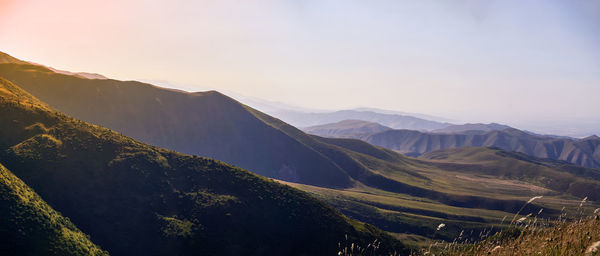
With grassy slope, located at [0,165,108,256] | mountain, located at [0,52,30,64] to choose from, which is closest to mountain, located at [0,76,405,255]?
grassy slope, located at [0,165,108,256]

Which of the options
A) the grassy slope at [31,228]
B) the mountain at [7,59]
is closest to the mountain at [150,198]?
the grassy slope at [31,228]

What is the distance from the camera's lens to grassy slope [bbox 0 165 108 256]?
39500 millimetres

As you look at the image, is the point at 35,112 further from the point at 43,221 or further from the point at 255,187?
the point at 255,187

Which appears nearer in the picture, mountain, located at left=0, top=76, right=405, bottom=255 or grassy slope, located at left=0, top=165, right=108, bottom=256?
grassy slope, located at left=0, top=165, right=108, bottom=256

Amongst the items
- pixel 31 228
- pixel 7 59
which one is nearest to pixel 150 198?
pixel 31 228

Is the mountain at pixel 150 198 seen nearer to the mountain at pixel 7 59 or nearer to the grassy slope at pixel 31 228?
the grassy slope at pixel 31 228

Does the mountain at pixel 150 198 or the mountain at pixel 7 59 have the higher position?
the mountain at pixel 7 59

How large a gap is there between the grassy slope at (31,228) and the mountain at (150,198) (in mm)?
7355

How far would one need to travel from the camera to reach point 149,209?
65.3m

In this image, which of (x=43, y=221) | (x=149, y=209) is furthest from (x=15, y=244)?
(x=149, y=209)

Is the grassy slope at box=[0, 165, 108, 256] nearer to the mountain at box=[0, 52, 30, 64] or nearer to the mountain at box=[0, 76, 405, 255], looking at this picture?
the mountain at box=[0, 76, 405, 255]

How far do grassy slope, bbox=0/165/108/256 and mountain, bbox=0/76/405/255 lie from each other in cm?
735

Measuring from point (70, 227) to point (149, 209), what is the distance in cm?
1643

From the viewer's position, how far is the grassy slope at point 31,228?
39500mm
